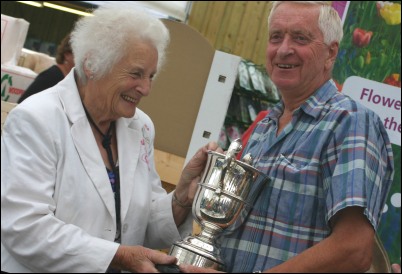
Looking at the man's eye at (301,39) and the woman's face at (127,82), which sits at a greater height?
the man's eye at (301,39)

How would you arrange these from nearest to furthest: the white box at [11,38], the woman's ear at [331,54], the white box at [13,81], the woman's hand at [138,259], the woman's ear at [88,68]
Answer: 1. the woman's hand at [138,259]
2. the woman's ear at [331,54]
3. the woman's ear at [88,68]
4. the white box at [13,81]
5. the white box at [11,38]

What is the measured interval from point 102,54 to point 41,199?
1.40 feet

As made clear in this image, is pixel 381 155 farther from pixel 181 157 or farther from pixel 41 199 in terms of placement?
pixel 181 157

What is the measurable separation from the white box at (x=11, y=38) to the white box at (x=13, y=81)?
10 cm

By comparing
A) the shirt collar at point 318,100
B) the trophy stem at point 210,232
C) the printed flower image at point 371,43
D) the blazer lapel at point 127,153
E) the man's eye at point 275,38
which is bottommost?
the trophy stem at point 210,232

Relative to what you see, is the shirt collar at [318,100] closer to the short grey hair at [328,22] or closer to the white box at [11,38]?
the short grey hair at [328,22]

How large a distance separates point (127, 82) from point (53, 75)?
1840 millimetres

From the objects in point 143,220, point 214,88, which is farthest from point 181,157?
point 143,220

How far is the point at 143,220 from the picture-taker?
6.64 feet

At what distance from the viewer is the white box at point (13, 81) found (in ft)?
13.4

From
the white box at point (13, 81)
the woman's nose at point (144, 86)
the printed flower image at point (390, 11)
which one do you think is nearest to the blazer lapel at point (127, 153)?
the woman's nose at point (144, 86)

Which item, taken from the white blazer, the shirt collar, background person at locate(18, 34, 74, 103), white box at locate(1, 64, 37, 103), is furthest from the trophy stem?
white box at locate(1, 64, 37, 103)

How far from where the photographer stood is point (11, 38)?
14.1 ft

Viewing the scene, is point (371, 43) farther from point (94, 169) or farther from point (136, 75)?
point (94, 169)
